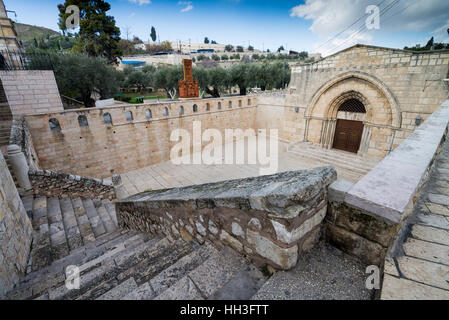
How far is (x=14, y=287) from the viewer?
9.01ft

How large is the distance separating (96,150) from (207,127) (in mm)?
7363

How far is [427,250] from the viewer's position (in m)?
1.60

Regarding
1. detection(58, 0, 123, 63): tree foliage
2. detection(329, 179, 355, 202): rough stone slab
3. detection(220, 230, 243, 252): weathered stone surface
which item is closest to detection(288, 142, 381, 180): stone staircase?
detection(329, 179, 355, 202): rough stone slab

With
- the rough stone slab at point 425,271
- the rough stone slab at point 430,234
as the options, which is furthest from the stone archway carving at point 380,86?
the rough stone slab at point 425,271

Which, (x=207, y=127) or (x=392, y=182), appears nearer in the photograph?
(x=392, y=182)

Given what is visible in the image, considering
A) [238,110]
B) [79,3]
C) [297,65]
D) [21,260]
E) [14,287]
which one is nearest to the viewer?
[14,287]

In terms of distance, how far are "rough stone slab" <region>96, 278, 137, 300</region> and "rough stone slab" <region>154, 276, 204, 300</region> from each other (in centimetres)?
63

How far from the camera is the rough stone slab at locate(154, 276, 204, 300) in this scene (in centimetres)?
152

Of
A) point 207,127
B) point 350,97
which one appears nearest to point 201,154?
point 207,127

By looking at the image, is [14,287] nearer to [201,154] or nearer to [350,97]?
[201,154]

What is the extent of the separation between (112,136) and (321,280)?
477 inches

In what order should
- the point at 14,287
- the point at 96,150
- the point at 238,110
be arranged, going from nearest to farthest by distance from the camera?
the point at 14,287 < the point at 96,150 < the point at 238,110

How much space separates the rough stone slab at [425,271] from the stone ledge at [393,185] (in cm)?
31

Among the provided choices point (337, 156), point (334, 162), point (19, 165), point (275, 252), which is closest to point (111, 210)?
point (19, 165)
